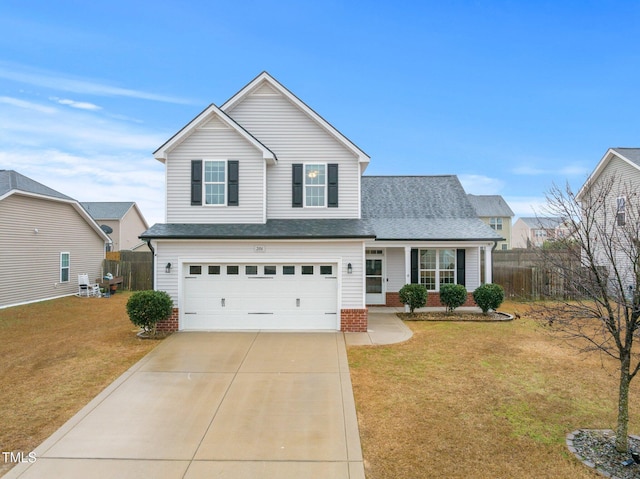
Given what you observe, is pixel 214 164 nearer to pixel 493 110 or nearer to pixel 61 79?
pixel 61 79

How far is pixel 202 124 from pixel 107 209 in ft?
A: 98.4

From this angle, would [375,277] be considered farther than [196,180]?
Yes

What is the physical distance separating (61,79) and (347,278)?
15.9m

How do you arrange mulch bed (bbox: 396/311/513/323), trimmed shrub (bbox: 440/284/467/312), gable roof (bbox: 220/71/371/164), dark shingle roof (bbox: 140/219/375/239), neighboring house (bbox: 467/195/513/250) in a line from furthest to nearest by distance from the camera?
neighboring house (bbox: 467/195/513/250)
trimmed shrub (bbox: 440/284/467/312)
mulch bed (bbox: 396/311/513/323)
gable roof (bbox: 220/71/371/164)
dark shingle roof (bbox: 140/219/375/239)

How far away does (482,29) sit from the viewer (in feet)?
54.0

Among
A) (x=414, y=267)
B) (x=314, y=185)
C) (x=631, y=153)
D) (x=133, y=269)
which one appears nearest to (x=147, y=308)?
(x=314, y=185)

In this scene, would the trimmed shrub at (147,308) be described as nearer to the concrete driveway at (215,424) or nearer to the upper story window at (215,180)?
the concrete driveway at (215,424)

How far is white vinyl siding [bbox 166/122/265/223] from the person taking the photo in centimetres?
1208

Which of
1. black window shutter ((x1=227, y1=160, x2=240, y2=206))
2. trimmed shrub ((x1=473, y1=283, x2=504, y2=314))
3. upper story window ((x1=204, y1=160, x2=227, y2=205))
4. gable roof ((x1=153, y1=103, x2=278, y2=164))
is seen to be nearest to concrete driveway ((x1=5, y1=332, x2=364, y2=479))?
black window shutter ((x1=227, y1=160, x2=240, y2=206))

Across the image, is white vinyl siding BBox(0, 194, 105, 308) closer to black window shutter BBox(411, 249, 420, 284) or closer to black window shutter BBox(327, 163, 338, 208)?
black window shutter BBox(327, 163, 338, 208)

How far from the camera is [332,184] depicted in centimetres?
1266

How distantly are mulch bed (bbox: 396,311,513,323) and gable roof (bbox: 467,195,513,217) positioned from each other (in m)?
33.7

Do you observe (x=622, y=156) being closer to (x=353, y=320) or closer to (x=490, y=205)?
(x=353, y=320)

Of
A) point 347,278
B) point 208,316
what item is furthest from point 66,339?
point 347,278
